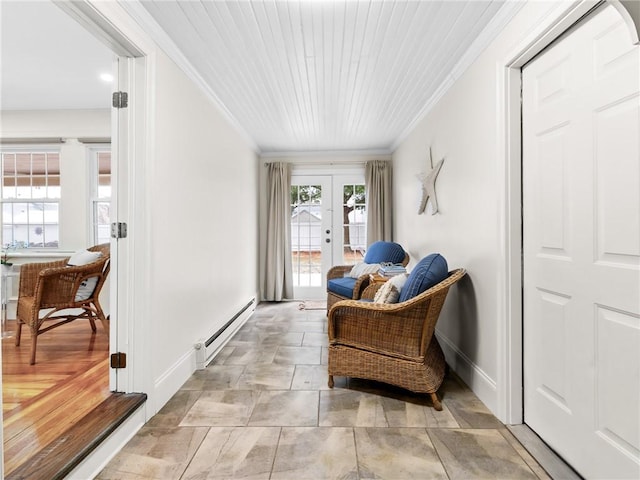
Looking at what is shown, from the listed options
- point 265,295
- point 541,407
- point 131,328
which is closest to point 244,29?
point 131,328

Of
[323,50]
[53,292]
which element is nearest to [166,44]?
[323,50]

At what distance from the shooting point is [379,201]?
493 centimetres

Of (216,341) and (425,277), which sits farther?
(216,341)

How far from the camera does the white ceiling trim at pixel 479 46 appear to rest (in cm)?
170

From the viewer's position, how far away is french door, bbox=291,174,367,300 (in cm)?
512

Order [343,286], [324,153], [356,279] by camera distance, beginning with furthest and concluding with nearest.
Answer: [324,153]
[356,279]
[343,286]

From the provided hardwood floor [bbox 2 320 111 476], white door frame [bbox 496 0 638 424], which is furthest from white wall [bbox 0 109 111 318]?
white door frame [bbox 496 0 638 424]

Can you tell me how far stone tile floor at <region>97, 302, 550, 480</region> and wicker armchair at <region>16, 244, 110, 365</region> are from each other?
4.11 feet

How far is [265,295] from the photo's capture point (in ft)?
16.5

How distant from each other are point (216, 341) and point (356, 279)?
1550mm

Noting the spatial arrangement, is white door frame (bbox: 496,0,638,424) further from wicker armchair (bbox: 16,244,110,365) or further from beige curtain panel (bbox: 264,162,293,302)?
beige curtain panel (bbox: 264,162,293,302)

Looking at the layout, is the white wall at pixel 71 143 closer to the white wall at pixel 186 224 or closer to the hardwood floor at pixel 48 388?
the hardwood floor at pixel 48 388

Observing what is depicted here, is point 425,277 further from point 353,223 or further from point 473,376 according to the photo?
point 353,223

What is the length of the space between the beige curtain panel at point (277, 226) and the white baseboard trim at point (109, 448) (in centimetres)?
320
